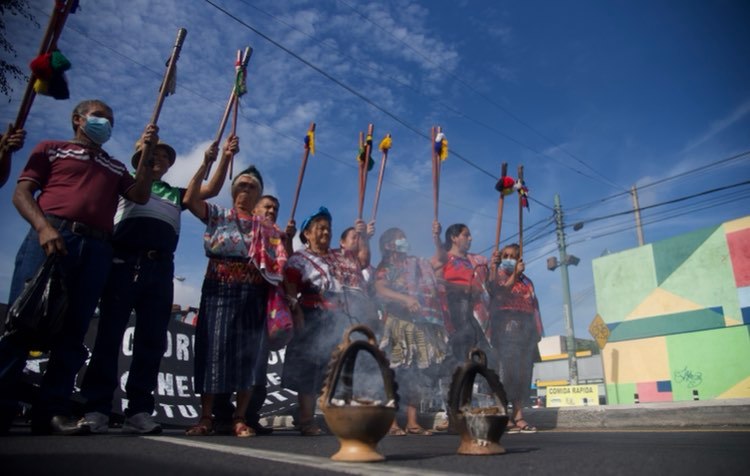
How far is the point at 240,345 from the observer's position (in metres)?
3.53

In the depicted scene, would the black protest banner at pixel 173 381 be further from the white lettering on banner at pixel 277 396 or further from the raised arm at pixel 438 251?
the raised arm at pixel 438 251

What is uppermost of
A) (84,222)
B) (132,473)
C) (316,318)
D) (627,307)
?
(627,307)

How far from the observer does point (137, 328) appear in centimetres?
334

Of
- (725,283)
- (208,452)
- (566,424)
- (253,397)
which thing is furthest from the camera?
(725,283)

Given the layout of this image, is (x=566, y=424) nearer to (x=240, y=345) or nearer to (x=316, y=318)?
(x=316, y=318)

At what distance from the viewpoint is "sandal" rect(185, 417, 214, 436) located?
326 cm

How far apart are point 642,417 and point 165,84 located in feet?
18.5

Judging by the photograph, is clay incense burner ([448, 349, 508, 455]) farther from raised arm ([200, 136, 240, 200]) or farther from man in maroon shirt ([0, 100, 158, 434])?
raised arm ([200, 136, 240, 200])

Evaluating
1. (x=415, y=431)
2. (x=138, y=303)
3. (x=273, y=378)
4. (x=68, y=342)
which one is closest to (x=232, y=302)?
(x=138, y=303)

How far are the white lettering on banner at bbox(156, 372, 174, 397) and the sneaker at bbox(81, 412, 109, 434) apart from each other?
1.79 meters

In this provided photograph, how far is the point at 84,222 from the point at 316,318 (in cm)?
178

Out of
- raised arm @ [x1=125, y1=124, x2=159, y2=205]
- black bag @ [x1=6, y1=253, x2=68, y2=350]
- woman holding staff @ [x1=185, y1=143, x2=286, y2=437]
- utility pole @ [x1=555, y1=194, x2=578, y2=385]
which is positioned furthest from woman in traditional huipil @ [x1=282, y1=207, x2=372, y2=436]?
utility pole @ [x1=555, y1=194, x2=578, y2=385]

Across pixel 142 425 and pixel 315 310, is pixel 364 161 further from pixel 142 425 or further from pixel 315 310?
pixel 142 425

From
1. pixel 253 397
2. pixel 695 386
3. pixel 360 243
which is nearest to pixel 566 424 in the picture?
pixel 360 243
